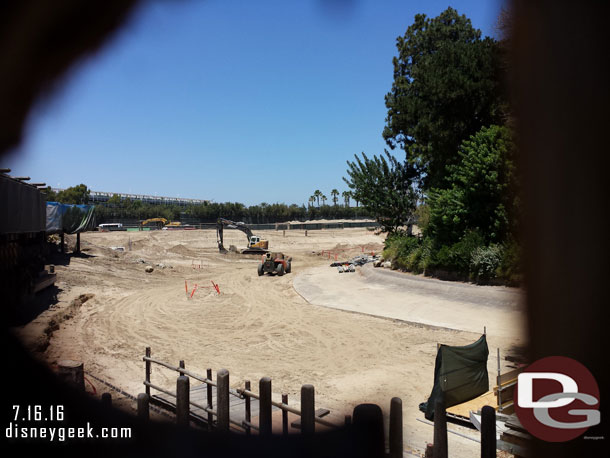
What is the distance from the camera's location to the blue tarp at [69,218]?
1967cm

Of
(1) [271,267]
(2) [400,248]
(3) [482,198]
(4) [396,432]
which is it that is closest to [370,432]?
(4) [396,432]

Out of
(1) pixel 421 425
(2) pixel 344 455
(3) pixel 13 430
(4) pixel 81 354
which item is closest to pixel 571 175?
(2) pixel 344 455

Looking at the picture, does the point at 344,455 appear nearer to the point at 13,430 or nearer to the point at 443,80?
the point at 13,430

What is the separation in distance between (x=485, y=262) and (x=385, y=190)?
10751mm

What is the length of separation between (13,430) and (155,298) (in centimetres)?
1581

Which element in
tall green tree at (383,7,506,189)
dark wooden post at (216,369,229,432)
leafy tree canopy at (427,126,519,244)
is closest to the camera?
dark wooden post at (216,369,229,432)

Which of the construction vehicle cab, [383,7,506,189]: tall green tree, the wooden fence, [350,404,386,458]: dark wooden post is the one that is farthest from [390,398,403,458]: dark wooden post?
the construction vehicle cab

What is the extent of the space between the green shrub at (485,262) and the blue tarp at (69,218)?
18.0 m

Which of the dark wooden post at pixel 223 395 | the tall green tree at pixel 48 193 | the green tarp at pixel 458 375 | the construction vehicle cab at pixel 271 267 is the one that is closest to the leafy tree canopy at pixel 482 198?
the green tarp at pixel 458 375

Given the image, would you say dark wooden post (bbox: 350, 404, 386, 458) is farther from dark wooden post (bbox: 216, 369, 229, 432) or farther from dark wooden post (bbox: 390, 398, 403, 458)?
dark wooden post (bbox: 216, 369, 229, 432)

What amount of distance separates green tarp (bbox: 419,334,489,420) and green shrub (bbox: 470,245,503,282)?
801cm

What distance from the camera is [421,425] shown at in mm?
6367

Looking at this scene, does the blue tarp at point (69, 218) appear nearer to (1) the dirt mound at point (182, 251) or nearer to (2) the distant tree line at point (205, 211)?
(2) the distant tree line at point (205, 211)

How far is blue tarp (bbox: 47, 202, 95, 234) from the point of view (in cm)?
1967
